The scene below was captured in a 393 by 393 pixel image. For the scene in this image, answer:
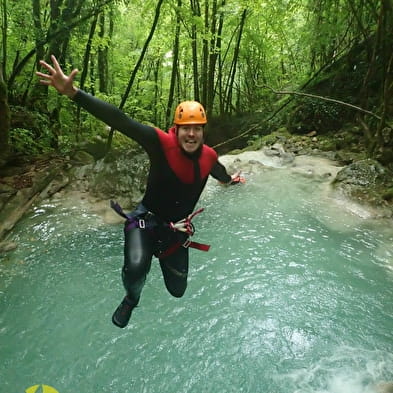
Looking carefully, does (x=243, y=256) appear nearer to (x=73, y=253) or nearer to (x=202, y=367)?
(x=202, y=367)

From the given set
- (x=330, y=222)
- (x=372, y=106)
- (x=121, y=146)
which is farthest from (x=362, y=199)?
(x=121, y=146)

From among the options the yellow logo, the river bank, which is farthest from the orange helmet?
the river bank

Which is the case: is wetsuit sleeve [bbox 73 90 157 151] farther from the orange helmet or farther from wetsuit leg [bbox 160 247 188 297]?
wetsuit leg [bbox 160 247 188 297]

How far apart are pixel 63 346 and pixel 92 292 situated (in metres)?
1.00

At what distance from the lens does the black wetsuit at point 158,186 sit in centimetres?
281

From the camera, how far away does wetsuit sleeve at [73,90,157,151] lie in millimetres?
2604

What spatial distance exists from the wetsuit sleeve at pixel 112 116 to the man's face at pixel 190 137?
278mm

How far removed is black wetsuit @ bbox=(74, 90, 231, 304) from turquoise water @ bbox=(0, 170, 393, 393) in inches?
41.8

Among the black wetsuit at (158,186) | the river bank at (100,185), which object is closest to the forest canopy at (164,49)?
the river bank at (100,185)

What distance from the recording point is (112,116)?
8.72 feet

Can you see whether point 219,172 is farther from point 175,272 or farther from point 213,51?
point 213,51

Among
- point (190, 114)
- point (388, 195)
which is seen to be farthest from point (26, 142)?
point (388, 195)

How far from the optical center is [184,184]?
3.00 meters

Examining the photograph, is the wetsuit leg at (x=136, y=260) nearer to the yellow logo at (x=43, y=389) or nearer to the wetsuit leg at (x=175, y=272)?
the wetsuit leg at (x=175, y=272)
